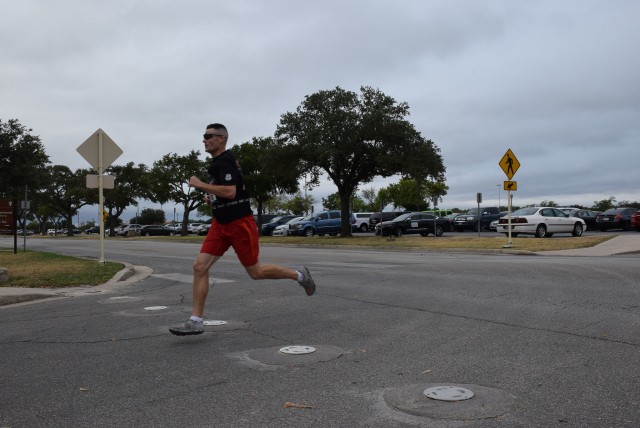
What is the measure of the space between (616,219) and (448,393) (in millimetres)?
34695

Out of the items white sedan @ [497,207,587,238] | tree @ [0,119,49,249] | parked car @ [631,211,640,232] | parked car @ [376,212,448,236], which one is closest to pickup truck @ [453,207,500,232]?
parked car @ [376,212,448,236]

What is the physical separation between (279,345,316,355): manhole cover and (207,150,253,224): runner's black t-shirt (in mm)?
1354

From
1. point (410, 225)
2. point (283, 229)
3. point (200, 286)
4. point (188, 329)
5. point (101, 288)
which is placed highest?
point (410, 225)

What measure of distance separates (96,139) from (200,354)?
1025 cm

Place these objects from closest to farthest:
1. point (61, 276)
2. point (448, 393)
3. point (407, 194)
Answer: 1. point (448, 393)
2. point (61, 276)
3. point (407, 194)

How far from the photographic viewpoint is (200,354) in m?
4.74

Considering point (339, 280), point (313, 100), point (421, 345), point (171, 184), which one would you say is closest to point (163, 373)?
point (421, 345)

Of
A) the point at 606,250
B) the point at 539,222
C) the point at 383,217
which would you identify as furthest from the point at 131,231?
the point at 606,250

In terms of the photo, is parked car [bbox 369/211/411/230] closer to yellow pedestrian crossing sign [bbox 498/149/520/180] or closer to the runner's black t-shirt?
yellow pedestrian crossing sign [bbox 498/149/520/180]

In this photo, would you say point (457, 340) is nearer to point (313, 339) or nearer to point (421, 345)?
point (421, 345)

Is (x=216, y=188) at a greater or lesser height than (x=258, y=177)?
lesser

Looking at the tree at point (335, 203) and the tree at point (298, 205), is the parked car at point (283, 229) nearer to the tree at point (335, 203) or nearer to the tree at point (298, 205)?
the tree at point (298, 205)

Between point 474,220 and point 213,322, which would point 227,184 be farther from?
point 474,220

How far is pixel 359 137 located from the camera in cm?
3164
